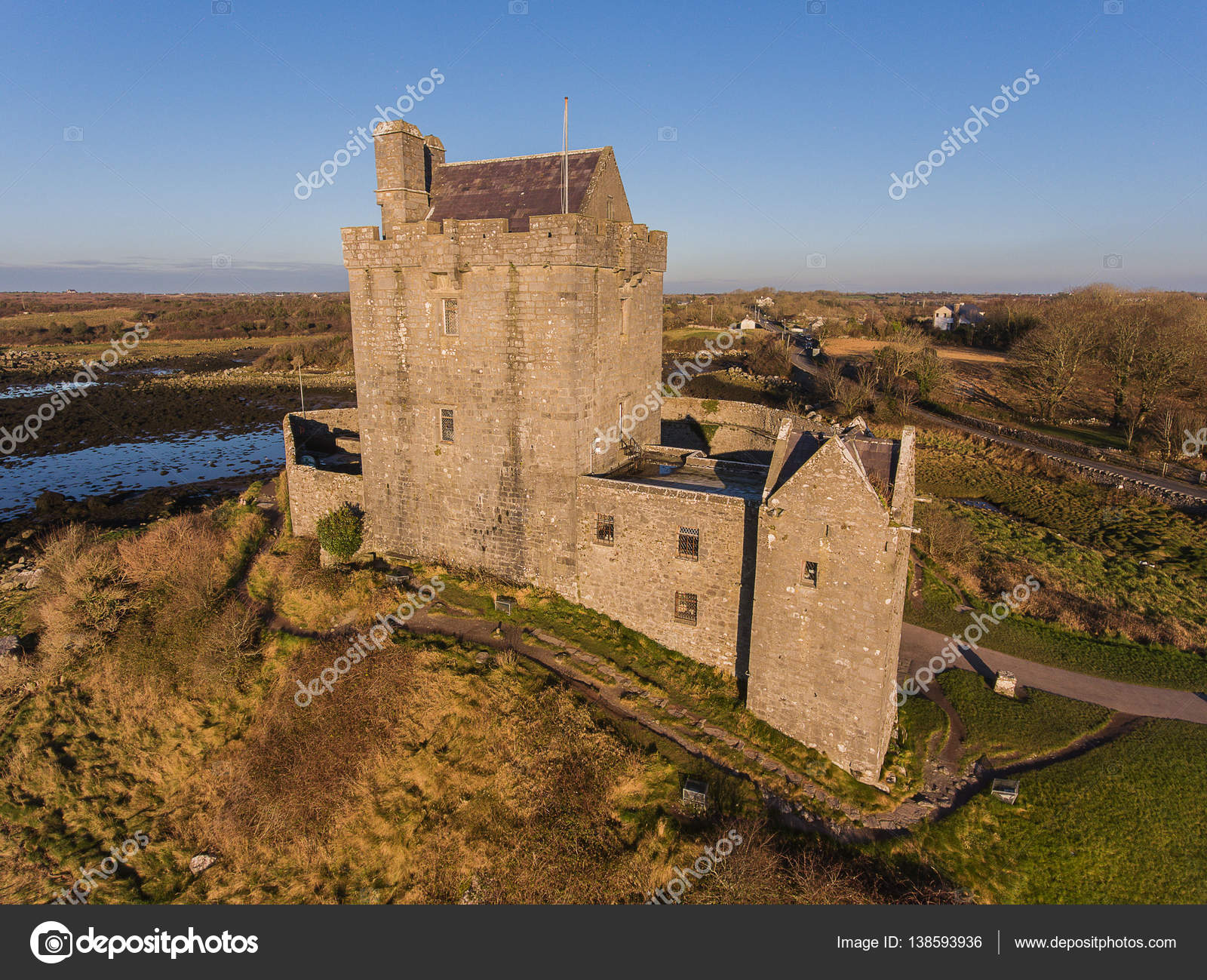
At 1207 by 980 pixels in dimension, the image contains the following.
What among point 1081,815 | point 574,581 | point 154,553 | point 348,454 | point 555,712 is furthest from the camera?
point 348,454

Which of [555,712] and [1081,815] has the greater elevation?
[555,712]

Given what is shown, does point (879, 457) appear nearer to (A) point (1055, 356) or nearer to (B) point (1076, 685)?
(B) point (1076, 685)

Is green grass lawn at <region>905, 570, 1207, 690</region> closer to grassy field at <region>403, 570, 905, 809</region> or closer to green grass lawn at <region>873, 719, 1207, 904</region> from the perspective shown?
green grass lawn at <region>873, 719, 1207, 904</region>

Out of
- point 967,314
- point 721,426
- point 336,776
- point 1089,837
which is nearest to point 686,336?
point 967,314

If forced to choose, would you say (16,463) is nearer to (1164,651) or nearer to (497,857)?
(497,857)

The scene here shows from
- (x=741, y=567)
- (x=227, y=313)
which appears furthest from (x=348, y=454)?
(x=227, y=313)

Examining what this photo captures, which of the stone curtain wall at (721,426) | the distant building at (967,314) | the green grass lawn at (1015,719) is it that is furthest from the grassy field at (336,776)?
the distant building at (967,314)

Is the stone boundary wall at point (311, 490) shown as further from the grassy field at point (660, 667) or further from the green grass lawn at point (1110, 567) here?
the green grass lawn at point (1110, 567)

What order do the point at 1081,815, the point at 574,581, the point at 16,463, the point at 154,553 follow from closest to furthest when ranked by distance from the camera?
1. the point at 1081,815
2. the point at 574,581
3. the point at 154,553
4. the point at 16,463
